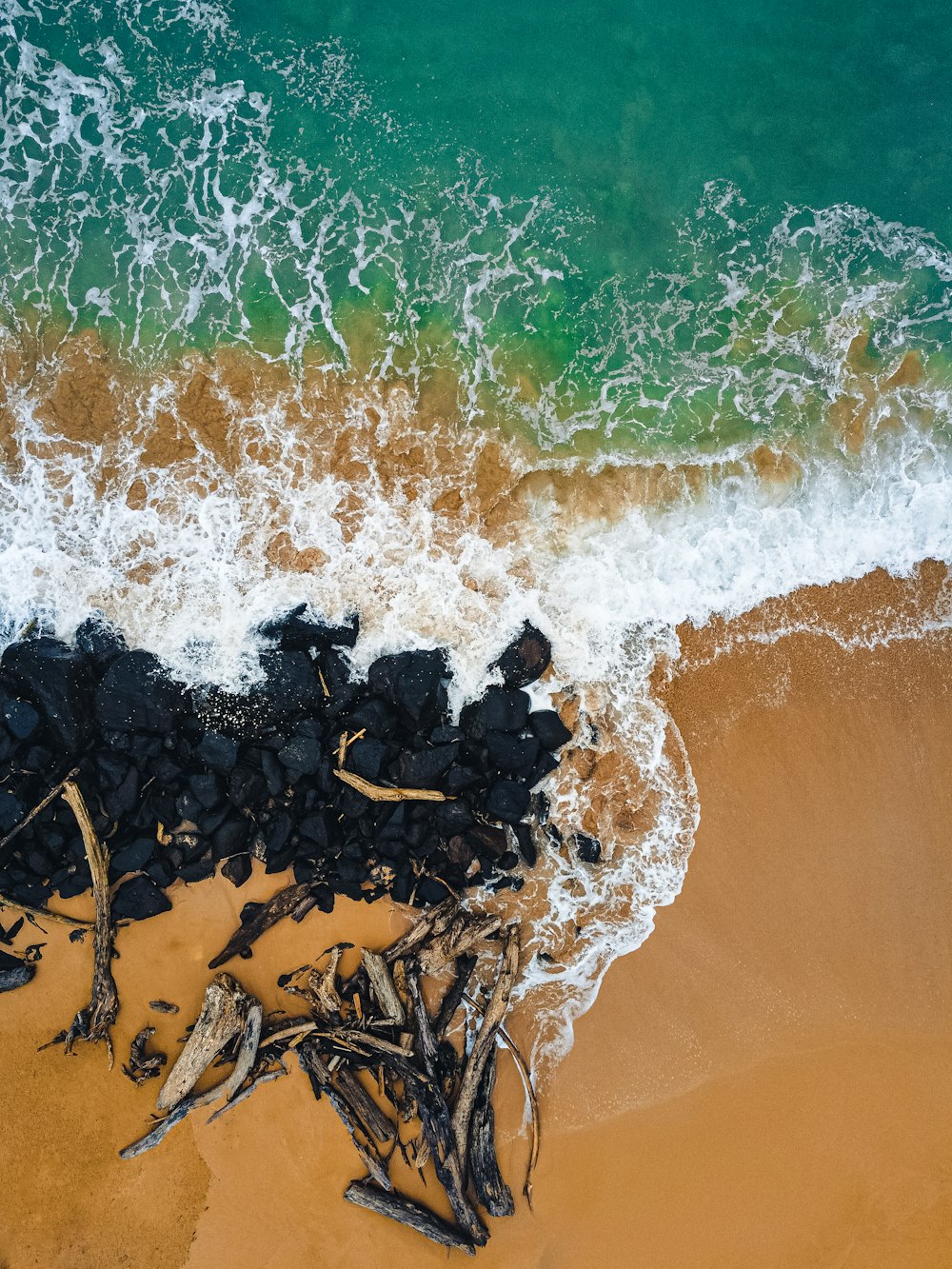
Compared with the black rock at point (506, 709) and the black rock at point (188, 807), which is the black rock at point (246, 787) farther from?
the black rock at point (506, 709)

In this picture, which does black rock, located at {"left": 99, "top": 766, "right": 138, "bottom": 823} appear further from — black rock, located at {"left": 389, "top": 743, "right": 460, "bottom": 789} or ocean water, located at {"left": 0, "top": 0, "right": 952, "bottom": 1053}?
black rock, located at {"left": 389, "top": 743, "right": 460, "bottom": 789}

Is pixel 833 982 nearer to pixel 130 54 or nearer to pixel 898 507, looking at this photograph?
pixel 898 507

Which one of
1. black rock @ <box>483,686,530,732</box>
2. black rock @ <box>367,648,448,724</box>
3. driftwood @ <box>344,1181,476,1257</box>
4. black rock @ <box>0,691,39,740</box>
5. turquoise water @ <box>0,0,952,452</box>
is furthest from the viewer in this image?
turquoise water @ <box>0,0,952,452</box>

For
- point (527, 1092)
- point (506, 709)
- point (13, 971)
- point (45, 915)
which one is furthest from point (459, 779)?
point (13, 971)

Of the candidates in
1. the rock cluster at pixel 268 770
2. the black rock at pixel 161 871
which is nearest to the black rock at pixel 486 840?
the rock cluster at pixel 268 770

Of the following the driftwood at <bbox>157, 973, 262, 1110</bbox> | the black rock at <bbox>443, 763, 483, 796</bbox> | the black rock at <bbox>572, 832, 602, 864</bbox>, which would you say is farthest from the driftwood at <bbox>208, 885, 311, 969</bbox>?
the black rock at <bbox>572, 832, 602, 864</bbox>
